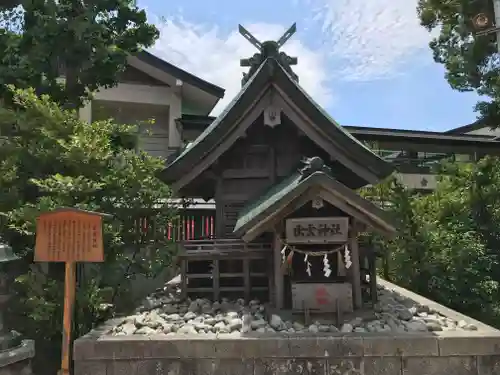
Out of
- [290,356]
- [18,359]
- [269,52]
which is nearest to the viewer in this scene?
[290,356]

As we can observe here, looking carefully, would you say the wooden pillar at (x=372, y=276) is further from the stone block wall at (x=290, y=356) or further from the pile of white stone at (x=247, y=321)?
the stone block wall at (x=290, y=356)

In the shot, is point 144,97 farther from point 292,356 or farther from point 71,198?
point 292,356

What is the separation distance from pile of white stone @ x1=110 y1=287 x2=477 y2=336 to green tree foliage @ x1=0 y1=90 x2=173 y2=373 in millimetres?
964

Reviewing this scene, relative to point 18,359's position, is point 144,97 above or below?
above

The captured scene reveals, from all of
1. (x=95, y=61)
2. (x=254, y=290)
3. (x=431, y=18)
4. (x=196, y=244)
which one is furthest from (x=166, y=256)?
(x=431, y=18)

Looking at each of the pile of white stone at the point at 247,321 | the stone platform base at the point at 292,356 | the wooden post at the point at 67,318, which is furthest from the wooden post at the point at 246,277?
the wooden post at the point at 67,318

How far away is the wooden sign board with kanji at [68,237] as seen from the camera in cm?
573

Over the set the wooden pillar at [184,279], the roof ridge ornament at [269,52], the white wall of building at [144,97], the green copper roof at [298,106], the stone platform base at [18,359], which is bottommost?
the stone platform base at [18,359]

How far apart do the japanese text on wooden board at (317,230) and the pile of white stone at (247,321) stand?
1.34 metres

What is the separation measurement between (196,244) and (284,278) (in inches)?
75.0

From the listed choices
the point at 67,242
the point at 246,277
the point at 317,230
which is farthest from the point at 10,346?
the point at 317,230

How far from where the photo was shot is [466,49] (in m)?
15.2

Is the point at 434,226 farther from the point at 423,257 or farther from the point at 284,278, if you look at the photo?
the point at 284,278

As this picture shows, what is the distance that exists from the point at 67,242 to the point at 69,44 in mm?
5440
